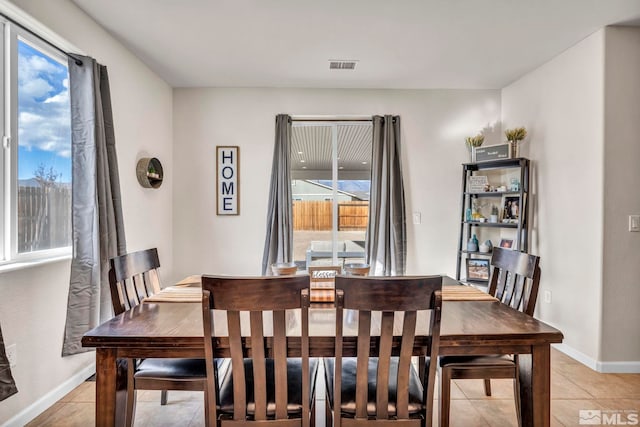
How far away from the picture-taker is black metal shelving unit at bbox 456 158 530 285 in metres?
3.33

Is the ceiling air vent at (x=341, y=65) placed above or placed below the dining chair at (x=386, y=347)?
above

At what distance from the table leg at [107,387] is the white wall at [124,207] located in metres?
0.92

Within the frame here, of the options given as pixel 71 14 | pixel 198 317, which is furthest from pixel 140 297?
pixel 71 14

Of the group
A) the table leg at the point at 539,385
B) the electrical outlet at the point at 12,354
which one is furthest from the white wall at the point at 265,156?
the table leg at the point at 539,385

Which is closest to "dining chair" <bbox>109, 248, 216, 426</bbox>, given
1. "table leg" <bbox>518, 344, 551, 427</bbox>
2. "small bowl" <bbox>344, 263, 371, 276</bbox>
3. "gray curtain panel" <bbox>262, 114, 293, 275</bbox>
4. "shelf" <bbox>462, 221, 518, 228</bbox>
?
"small bowl" <bbox>344, 263, 371, 276</bbox>

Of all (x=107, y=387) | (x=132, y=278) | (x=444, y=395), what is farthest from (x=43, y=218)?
(x=444, y=395)

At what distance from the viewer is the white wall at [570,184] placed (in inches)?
108

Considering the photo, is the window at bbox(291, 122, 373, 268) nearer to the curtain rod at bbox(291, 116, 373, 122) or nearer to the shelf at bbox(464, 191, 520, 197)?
the curtain rod at bbox(291, 116, 373, 122)

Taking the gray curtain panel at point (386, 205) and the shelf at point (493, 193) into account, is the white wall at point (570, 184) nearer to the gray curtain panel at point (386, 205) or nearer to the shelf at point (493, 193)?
the shelf at point (493, 193)

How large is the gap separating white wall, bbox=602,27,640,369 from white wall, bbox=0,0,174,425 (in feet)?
12.6

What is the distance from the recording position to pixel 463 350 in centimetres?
140

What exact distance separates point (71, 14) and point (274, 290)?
2.43 meters

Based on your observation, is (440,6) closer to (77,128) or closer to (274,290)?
(274,290)

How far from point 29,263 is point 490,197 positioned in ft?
13.3
